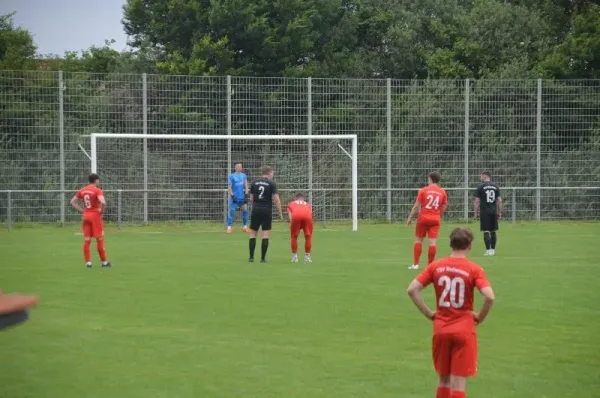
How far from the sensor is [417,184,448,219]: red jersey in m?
21.0

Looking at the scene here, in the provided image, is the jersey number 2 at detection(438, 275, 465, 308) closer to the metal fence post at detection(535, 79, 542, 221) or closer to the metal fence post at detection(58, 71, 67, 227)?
the metal fence post at detection(58, 71, 67, 227)

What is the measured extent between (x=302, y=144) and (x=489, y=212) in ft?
41.6

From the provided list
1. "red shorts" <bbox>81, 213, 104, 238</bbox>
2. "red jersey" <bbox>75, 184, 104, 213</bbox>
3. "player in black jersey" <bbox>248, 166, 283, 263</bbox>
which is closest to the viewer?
"red jersey" <bbox>75, 184, 104, 213</bbox>

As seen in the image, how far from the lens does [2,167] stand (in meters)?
34.8

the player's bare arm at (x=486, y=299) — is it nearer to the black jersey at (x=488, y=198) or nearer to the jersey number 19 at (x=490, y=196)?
the black jersey at (x=488, y=198)

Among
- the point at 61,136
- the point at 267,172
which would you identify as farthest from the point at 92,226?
the point at 61,136

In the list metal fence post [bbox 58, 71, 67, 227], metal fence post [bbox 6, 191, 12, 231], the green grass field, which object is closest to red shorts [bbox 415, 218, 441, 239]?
the green grass field

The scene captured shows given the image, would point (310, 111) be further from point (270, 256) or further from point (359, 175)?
point (270, 256)

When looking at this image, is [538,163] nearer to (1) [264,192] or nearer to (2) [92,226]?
(1) [264,192]

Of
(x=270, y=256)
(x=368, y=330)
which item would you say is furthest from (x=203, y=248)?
(x=368, y=330)

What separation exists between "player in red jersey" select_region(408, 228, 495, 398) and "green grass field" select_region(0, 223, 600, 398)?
1601mm

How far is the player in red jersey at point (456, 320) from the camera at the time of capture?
319 inches

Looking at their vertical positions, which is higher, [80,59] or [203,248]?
[80,59]

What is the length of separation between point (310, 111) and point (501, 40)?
1695 cm
